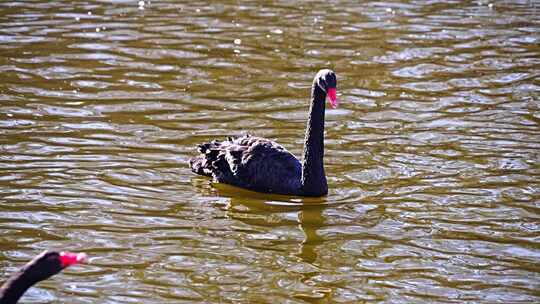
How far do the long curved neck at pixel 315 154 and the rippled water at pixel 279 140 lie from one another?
15 cm

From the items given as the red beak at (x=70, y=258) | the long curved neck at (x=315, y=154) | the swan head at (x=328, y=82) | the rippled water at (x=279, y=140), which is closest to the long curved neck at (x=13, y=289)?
the red beak at (x=70, y=258)

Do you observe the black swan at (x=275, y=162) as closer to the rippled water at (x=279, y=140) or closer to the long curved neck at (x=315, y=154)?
the long curved neck at (x=315, y=154)

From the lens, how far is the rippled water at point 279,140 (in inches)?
267

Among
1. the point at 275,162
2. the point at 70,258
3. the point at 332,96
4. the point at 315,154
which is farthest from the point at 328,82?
the point at 70,258

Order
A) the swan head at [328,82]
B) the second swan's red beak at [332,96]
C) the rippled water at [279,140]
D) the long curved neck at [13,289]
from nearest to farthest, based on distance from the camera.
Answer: the long curved neck at [13,289] < the rippled water at [279,140] < the second swan's red beak at [332,96] < the swan head at [328,82]

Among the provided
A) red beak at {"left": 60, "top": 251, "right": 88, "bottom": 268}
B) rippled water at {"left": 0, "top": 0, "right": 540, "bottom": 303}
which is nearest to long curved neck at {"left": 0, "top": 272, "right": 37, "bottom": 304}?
red beak at {"left": 60, "top": 251, "right": 88, "bottom": 268}

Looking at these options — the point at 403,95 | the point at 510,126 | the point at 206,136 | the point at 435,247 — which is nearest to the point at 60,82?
the point at 206,136

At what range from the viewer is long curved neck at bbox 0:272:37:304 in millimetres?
5078

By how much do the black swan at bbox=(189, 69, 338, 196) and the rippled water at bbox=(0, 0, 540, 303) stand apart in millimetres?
113

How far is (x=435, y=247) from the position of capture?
728cm

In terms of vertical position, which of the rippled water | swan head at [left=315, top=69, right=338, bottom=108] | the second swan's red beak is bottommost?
the rippled water

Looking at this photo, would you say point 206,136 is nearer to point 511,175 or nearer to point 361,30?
point 511,175

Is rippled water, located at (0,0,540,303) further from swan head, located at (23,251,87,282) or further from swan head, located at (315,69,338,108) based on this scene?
swan head, located at (23,251,87,282)

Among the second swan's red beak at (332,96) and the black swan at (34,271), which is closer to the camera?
the black swan at (34,271)
